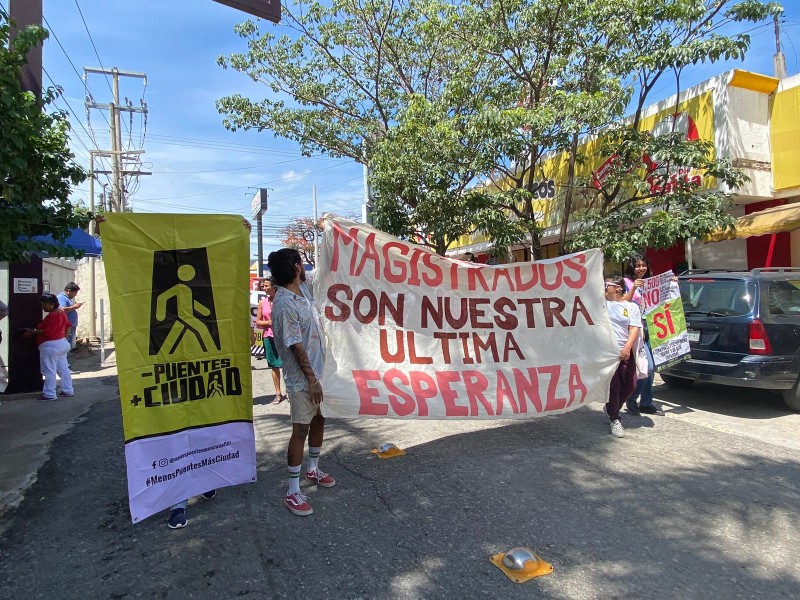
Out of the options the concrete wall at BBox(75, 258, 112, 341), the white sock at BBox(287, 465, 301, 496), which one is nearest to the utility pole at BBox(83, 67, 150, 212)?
the concrete wall at BBox(75, 258, 112, 341)

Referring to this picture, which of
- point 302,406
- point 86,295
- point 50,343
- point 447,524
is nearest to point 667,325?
point 447,524

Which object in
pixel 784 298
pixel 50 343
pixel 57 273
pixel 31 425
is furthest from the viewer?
pixel 57 273

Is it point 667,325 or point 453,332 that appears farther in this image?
point 667,325

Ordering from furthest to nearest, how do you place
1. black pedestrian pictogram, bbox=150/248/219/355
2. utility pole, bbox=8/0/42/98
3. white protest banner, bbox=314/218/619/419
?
utility pole, bbox=8/0/42/98
white protest banner, bbox=314/218/619/419
black pedestrian pictogram, bbox=150/248/219/355

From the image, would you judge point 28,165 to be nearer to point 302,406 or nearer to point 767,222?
point 302,406

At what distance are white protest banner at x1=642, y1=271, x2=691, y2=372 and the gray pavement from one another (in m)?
1.22

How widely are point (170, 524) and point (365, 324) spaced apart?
2.10 metres

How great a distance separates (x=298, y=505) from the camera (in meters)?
3.78

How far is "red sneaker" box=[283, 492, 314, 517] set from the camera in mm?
3750

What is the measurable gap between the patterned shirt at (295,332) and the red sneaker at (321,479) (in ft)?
2.84

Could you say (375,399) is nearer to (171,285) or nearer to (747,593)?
(171,285)

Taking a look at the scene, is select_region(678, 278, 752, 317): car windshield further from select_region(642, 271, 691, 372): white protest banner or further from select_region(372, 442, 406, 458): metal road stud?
select_region(372, 442, 406, 458): metal road stud

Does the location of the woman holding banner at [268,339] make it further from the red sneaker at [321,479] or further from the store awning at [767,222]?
the store awning at [767,222]

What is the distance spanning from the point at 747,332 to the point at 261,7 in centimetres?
643
